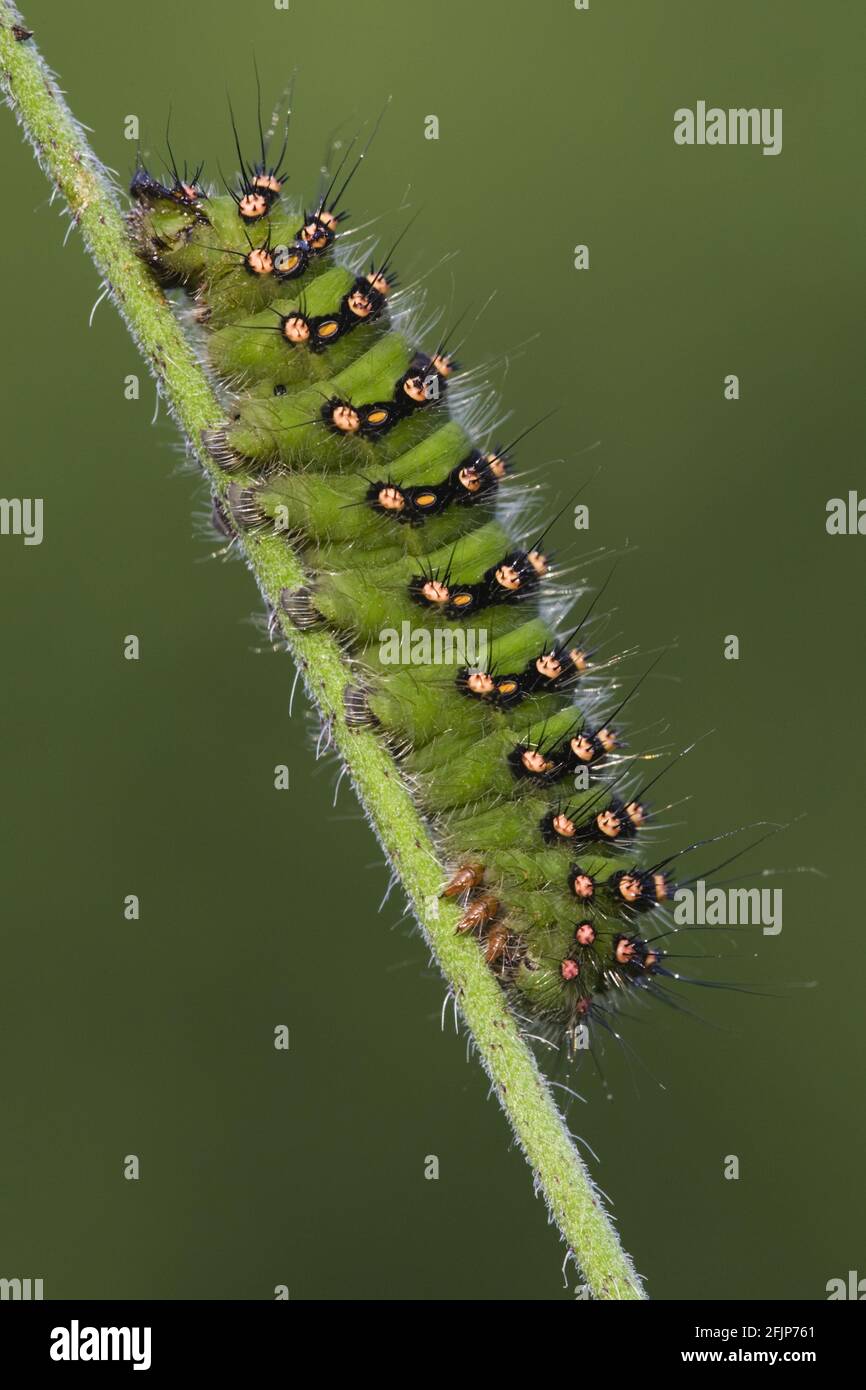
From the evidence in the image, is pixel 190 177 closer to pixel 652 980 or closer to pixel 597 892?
pixel 597 892

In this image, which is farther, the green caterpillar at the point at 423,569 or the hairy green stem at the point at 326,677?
the green caterpillar at the point at 423,569

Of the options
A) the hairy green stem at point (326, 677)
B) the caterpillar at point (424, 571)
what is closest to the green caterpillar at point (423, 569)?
the caterpillar at point (424, 571)

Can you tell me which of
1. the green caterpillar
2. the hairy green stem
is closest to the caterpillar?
the green caterpillar

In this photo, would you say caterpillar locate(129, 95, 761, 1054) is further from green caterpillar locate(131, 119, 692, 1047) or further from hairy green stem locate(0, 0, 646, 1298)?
hairy green stem locate(0, 0, 646, 1298)

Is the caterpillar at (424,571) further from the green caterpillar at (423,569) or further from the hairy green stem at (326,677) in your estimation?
the hairy green stem at (326,677)

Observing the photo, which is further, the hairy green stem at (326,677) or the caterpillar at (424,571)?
the caterpillar at (424,571)
